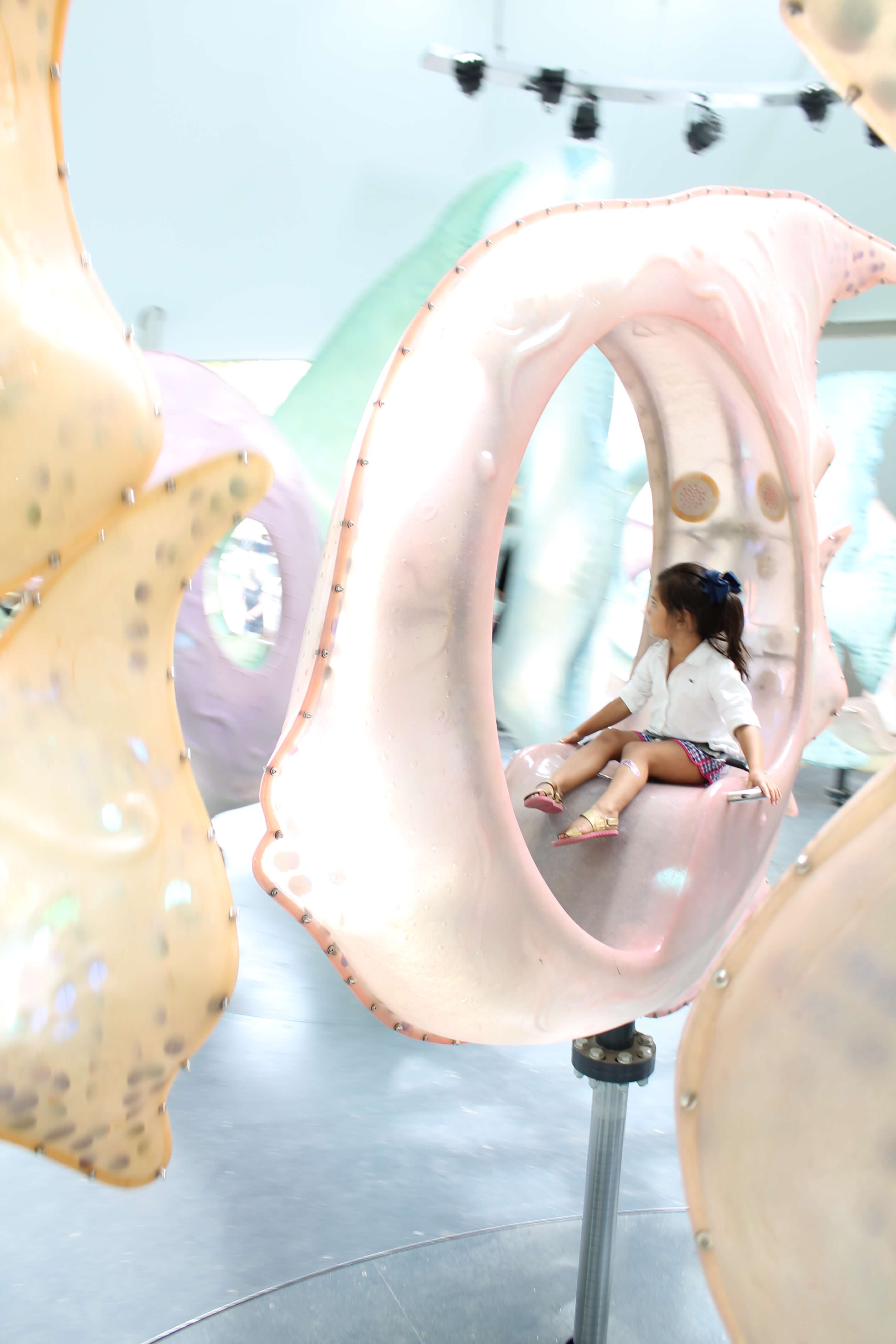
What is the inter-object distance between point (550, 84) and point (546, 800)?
2935 mm

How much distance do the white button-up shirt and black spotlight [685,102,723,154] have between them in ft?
8.48

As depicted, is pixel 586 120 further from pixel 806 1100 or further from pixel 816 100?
pixel 806 1100

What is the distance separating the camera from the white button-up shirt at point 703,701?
1672mm

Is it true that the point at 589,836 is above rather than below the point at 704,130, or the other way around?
below

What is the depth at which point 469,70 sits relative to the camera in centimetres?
359

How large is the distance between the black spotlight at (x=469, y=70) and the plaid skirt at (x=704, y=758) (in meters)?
2.79

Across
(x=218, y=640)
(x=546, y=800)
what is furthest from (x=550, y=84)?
(x=546, y=800)

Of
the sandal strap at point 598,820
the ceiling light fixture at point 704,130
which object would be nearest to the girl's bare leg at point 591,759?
the sandal strap at point 598,820

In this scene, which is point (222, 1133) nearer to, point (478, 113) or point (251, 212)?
point (251, 212)

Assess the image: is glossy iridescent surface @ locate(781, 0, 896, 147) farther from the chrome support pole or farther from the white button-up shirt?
the chrome support pole

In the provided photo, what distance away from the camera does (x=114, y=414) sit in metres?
0.81

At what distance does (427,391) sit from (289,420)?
259 cm

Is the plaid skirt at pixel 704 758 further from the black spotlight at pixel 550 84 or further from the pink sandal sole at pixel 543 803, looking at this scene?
the black spotlight at pixel 550 84

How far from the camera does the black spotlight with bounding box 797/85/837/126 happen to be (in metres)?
3.52
